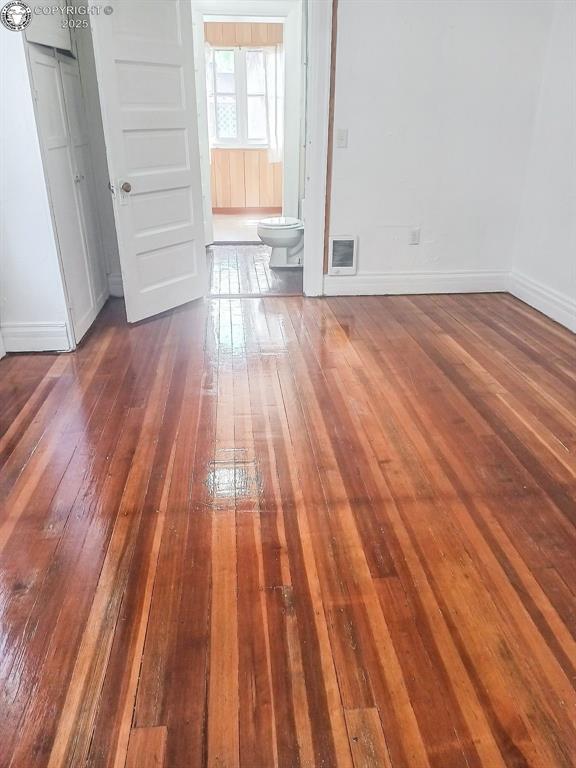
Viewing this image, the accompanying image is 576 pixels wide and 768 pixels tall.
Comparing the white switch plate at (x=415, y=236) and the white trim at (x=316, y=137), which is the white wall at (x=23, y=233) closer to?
the white trim at (x=316, y=137)

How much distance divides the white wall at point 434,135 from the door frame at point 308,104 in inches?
4.1

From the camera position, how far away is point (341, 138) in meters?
3.97

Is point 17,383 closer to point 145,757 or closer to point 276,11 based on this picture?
point 145,757

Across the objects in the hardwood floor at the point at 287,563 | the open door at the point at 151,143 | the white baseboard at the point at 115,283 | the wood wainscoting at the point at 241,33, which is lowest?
the hardwood floor at the point at 287,563

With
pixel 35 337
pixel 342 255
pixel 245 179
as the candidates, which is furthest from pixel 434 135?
pixel 245 179

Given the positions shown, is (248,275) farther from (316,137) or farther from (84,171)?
(84,171)

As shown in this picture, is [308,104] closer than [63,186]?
No

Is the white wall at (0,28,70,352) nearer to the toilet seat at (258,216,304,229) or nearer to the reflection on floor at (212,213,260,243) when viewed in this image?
the toilet seat at (258,216,304,229)

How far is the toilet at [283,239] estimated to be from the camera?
16.7ft

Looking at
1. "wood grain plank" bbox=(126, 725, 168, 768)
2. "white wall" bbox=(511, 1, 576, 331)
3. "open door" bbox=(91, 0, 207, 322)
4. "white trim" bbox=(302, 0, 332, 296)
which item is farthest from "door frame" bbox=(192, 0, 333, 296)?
"wood grain plank" bbox=(126, 725, 168, 768)

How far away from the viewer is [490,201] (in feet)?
14.0

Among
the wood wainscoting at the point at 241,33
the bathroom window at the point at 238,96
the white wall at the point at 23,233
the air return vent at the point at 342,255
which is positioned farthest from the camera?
the bathroom window at the point at 238,96

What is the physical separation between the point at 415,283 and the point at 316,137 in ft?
4.50

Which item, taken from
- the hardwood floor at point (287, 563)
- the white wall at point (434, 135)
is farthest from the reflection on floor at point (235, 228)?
the hardwood floor at point (287, 563)
